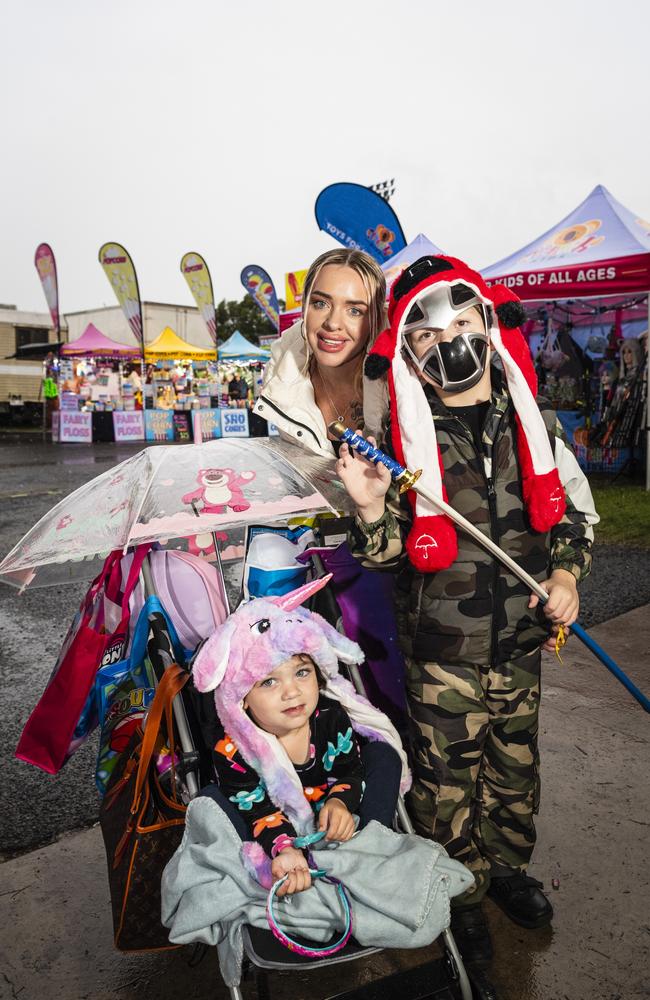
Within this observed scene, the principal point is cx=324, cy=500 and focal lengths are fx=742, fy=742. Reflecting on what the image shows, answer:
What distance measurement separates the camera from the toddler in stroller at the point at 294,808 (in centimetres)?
162

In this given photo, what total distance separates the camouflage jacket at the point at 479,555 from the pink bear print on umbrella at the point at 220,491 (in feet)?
1.13

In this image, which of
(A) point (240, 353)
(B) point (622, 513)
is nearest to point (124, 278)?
(A) point (240, 353)

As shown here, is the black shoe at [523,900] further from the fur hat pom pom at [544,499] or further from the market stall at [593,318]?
the market stall at [593,318]

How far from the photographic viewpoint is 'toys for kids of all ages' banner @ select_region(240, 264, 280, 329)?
25516mm

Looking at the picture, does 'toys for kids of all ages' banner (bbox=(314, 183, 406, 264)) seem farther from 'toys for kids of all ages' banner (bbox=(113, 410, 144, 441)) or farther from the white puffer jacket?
'toys for kids of all ages' banner (bbox=(113, 410, 144, 441))

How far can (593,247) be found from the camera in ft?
29.6

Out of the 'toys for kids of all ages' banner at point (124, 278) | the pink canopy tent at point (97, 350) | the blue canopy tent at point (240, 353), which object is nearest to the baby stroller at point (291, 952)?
the 'toys for kids of all ages' banner at point (124, 278)

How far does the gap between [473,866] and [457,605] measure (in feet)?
2.76

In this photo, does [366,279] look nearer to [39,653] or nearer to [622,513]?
[39,653]

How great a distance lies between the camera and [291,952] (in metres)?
1.62

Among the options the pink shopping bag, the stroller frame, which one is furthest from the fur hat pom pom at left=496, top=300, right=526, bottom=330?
the pink shopping bag

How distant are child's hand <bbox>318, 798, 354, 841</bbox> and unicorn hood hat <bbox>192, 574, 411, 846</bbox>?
5 centimetres

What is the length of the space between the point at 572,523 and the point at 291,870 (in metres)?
1.21

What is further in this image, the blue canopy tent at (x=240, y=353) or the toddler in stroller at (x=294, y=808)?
the blue canopy tent at (x=240, y=353)
